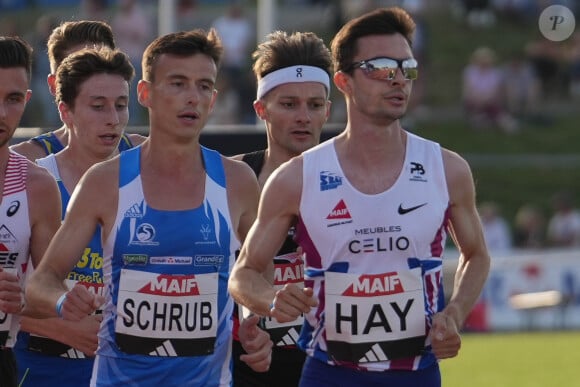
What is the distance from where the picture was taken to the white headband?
8422 millimetres

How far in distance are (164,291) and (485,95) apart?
2300cm

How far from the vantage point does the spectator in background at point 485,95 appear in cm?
2833

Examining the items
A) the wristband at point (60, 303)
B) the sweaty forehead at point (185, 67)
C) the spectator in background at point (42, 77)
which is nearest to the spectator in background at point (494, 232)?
the spectator in background at point (42, 77)

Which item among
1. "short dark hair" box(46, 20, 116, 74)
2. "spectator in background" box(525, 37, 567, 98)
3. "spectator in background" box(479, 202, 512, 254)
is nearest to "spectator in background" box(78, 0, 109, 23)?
"spectator in background" box(479, 202, 512, 254)

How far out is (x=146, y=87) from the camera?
692 centimetres

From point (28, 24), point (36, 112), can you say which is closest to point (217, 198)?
point (36, 112)

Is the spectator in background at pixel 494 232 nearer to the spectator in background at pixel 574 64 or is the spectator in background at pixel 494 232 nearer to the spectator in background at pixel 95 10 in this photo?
the spectator in background at pixel 574 64

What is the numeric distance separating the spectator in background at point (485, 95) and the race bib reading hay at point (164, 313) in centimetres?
2202

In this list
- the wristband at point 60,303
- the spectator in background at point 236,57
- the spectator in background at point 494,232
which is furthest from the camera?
the spectator in background at point 494,232

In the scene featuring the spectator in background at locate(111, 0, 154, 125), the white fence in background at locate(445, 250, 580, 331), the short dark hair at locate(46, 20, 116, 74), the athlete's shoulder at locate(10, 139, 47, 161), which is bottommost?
the white fence in background at locate(445, 250, 580, 331)

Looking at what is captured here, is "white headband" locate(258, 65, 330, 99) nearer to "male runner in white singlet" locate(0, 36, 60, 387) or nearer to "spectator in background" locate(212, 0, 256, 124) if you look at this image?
"male runner in white singlet" locate(0, 36, 60, 387)

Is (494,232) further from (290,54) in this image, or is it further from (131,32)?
(290,54)

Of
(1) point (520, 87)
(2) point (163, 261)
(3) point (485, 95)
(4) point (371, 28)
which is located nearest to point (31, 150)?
(2) point (163, 261)

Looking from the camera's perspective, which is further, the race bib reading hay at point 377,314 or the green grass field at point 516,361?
the green grass field at point 516,361
